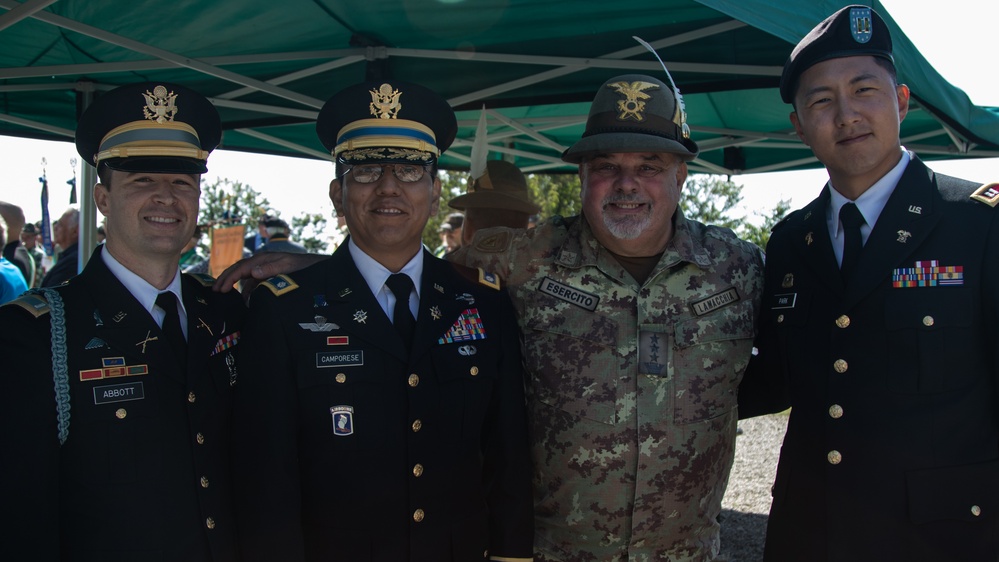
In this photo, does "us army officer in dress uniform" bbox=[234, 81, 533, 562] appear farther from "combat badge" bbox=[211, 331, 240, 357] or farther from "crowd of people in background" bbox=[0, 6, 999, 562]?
"combat badge" bbox=[211, 331, 240, 357]

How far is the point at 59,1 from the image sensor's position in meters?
3.54

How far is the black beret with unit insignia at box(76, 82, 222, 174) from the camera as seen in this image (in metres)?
2.23

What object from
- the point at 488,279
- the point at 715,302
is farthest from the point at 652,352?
the point at 488,279

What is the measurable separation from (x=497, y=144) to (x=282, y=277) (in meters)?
5.44

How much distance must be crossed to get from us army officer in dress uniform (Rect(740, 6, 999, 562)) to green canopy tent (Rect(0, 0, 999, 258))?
36 cm

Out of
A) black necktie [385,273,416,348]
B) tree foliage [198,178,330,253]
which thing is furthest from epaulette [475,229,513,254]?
tree foliage [198,178,330,253]

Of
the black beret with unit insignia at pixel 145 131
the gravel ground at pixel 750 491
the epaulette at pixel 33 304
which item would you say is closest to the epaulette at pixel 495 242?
the black beret with unit insignia at pixel 145 131

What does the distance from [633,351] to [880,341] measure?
2.64ft

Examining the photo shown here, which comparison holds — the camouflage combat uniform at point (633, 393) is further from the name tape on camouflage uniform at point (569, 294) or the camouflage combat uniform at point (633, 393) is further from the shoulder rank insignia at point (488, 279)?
the shoulder rank insignia at point (488, 279)

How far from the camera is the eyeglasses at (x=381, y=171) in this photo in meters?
2.39

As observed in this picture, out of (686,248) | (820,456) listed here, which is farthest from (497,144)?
(820,456)

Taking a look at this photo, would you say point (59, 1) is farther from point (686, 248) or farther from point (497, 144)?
point (497, 144)

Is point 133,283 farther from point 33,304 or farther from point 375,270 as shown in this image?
point 375,270

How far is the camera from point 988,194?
2.17 meters
